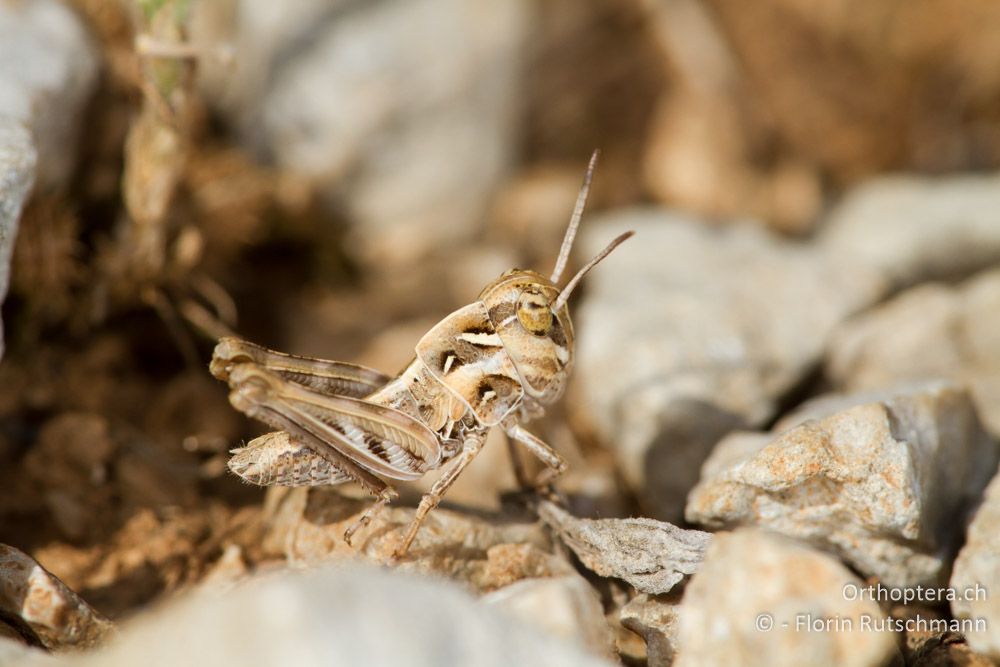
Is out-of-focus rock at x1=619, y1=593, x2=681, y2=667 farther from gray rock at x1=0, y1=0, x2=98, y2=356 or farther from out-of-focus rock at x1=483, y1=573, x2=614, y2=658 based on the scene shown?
gray rock at x1=0, y1=0, x2=98, y2=356

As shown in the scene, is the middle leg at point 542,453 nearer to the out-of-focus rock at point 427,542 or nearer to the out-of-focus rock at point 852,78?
the out-of-focus rock at point 427,542

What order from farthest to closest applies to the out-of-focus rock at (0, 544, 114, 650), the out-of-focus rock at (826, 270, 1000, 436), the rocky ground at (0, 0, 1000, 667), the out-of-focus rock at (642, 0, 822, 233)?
the out-of-focus rock at (642, 0, 822, 233) < the out-of-focus rock at (826, 270, 1000, 436) < the out-of-focus rock at (0, 544, 114, 650) < the rocky ground at (0, 0, 1000, 667)

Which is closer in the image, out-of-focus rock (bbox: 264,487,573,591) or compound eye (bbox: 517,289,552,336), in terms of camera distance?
out-of-focus rock (bbox: 264,487,573,591)

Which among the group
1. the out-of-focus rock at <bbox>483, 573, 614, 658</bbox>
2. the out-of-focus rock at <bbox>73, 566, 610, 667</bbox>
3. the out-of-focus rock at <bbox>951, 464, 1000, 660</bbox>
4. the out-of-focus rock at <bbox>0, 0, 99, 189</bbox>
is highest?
the out-of-focus rock at <bbox>0, 0, 99, 189</bbox>

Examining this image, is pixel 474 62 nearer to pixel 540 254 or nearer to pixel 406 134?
pixel 406 134

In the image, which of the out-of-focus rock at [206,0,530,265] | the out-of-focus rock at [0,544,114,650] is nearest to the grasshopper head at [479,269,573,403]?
the out-of-focus rock at [0,544,114,650]

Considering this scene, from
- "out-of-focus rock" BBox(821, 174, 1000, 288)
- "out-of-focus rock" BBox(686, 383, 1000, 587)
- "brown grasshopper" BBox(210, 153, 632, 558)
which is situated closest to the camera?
"out-of-focus rock" BBox(686, 383, 1000, 587)

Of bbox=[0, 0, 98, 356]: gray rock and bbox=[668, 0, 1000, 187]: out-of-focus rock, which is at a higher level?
bbox=[668, 0, 1000, 187]: out-of-focus rock

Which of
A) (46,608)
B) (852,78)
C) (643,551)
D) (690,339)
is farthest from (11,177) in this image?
(852,78)
